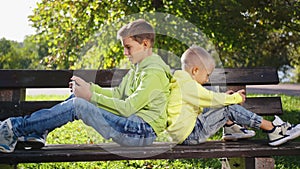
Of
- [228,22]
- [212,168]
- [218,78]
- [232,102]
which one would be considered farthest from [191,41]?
[232,102]

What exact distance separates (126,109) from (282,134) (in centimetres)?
115

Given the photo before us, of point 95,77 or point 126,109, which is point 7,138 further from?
point 95,77

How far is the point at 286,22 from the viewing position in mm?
10477

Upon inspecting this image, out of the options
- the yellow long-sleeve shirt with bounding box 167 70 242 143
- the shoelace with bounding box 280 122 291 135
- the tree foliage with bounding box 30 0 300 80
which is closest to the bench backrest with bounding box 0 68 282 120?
the shoelace with bounding box 280 122 291 135

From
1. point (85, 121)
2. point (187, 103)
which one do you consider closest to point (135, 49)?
point (187, 103)

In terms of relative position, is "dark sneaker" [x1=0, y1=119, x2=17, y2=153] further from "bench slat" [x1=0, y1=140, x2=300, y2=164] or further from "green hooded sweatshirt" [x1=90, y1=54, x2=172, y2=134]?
"green hooded sweatshirt" [x1=90, y1=54, x2=172, y2=134]

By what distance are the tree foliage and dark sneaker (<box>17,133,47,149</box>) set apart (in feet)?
21.2

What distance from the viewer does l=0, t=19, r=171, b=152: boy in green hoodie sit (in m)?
3.24

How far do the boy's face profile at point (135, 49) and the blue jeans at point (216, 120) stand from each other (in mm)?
598

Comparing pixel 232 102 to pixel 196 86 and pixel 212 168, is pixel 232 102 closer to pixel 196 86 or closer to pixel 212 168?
pixel 196 86

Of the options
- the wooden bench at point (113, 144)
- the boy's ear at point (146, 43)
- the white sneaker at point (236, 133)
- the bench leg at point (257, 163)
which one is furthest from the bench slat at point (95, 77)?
the bench leg at point (257, 163)

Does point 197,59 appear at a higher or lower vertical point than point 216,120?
higher

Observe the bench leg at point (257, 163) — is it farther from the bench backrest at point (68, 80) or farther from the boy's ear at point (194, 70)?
the bench backrest at point (68, 80)

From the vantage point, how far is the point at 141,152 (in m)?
3.19
